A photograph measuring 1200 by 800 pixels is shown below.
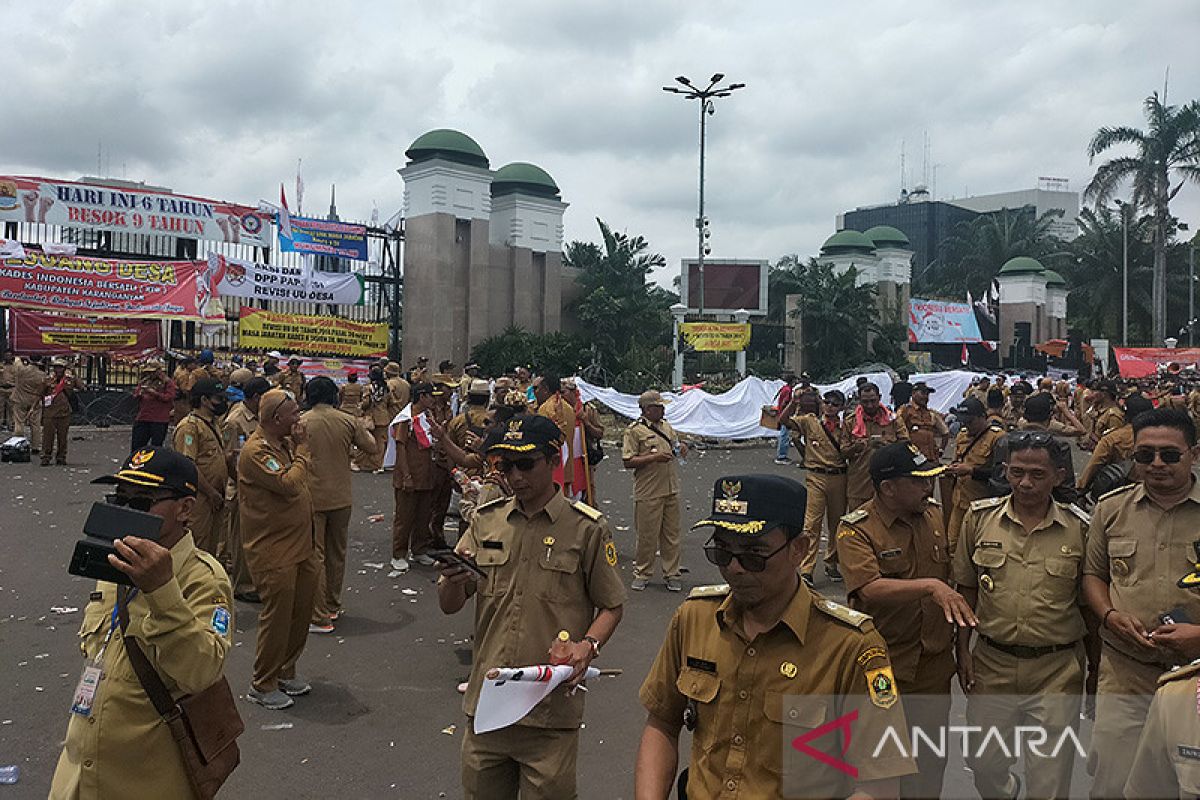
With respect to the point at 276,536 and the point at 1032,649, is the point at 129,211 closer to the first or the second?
the point at 276,536

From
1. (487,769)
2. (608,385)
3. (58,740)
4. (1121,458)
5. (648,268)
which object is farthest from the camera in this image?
(648,268)

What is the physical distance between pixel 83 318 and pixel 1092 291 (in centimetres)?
4976

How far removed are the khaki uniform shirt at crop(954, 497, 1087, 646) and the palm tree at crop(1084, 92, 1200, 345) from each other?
147 feet

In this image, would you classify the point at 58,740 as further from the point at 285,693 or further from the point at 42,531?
the point at 42,531

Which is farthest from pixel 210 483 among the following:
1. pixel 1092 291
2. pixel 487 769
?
pixel 1092 291

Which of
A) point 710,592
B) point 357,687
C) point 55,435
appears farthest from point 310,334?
point 710,592

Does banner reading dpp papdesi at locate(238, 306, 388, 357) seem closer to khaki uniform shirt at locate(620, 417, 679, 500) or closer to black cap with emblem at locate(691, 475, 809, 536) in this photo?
khaki uniform shirt at locate(620, 417, 679, 500)

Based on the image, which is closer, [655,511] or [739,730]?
[739,730]

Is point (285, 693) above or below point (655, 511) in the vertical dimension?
below

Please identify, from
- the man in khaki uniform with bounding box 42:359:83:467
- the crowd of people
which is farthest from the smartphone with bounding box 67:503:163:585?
the man in khaki uniform with bounding box 42:359:83:467

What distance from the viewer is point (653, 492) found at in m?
8.21

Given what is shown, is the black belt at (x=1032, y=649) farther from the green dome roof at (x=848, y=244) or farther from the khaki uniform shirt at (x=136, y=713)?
the green dome roof at (x=848, y=244)

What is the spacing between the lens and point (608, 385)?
2792 cm

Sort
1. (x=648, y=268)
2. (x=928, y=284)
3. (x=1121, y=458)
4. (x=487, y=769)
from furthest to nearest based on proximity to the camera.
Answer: (x=928, y=284) < (x=648, y=268) < (x=1121, y=458) < (x=487, y=769)
